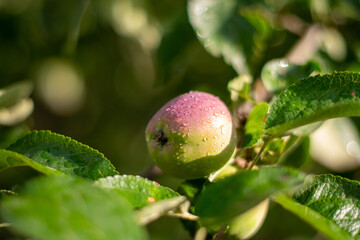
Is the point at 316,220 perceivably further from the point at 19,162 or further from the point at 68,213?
the point at 19,162

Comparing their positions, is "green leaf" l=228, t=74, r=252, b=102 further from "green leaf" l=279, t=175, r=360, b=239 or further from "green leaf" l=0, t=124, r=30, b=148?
"green leaf" l=0, t=124, r=30, b=148

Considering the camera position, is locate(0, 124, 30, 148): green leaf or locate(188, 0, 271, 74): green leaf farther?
locate(188, 0, 271, 74): green leaf

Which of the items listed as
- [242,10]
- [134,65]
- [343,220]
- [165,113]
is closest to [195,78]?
[134,65]

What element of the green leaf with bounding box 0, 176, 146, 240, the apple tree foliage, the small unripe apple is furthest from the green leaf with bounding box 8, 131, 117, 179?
the green leaf with bounding box 0, 176, 146, 240

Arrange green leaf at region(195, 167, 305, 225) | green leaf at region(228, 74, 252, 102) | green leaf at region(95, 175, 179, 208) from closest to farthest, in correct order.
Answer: green leaf at region(195, 167, 305, 225)
green leaf at region(95, 175, 179, 208)
green leaf at region(228, 74, 252, 102)

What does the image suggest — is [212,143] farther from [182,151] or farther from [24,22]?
[24,22]

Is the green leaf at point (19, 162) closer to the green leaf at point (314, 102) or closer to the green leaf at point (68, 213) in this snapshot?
the green leaf at point (68, 213)

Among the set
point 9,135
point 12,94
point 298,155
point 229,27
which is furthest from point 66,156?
point 229,27
